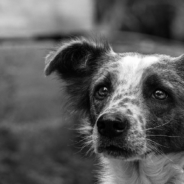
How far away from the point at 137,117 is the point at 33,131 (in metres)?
4.71

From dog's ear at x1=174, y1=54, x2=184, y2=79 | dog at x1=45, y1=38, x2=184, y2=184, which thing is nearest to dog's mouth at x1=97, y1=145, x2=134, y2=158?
dog at x1=45, y1=38, x2=184, y2=184

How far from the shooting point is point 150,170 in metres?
5.49

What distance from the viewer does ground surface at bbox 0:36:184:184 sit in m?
9.20

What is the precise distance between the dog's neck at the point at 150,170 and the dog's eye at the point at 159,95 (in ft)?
2.01

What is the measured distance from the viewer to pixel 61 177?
9352 mm

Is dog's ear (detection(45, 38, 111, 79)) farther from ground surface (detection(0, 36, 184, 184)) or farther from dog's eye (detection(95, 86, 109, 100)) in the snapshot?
ground surface (detection(0, 36, 184, 184))

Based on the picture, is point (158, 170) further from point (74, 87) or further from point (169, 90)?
point (74, 87)

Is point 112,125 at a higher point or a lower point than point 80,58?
higher

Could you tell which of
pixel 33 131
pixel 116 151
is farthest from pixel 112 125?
pixel 33 131

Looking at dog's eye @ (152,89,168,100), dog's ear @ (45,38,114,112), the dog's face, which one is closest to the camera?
the dog's face

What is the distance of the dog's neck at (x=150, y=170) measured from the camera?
17.7 feet

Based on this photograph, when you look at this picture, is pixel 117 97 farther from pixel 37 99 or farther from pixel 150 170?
pixel 37 99

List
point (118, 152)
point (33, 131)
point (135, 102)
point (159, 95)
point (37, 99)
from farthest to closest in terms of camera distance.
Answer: point (37, 99), point (33, 131), point (159, 95), point (135, 102), point (118, 152)

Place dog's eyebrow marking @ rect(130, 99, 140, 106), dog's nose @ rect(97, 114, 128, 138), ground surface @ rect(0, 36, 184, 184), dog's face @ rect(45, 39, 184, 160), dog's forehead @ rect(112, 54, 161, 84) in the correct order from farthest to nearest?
ground surface @ rect(0, 36, 184, 184) → dog's forehead @ rect(112, 54, 161, 84) → dog's eyebrow marking @ rect(130, 99, 140, 106) → dog's face @ rect(45, 39, 184, 160) → dog's nose @ rect(97, 114, 128, 138)
